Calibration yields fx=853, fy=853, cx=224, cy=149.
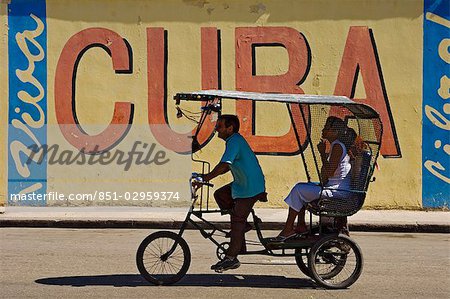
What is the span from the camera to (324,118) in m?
9.77

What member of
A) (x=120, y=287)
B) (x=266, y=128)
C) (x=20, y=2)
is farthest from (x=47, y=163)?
(x=120, y=287)

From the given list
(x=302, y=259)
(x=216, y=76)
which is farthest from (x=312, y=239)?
(x=216, y=76)

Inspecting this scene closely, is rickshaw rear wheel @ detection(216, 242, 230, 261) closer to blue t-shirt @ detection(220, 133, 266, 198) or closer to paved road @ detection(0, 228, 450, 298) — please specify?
paved road @ detection(0, 228, 450, 298)

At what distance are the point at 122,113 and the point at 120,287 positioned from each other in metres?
8.79

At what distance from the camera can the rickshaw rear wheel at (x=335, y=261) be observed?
916 centimetres

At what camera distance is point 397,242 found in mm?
13422

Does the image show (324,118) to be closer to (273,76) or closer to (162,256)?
(162,256)

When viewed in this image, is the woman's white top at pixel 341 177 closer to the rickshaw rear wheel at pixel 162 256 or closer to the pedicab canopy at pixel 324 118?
the pedicab canopy at pixel 324 118

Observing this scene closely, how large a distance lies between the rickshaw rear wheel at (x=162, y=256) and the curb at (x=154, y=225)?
5.83 meters

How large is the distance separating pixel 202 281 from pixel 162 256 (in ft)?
2.10

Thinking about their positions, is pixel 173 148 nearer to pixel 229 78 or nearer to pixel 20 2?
pixel 229 78

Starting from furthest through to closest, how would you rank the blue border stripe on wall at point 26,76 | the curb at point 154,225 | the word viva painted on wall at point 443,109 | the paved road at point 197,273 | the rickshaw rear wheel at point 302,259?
the blue border stripe on wall at point 26,76 < the word viva painted on wall at point 443,109 < the curb at point 154,225 < the rickshaw rear wheel at point 302,259 < the paved road at point 197,273

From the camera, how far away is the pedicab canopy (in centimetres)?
920

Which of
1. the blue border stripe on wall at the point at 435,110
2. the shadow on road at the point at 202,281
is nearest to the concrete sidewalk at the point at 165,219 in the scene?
the blue border stripe on wall at the point at 435,110
